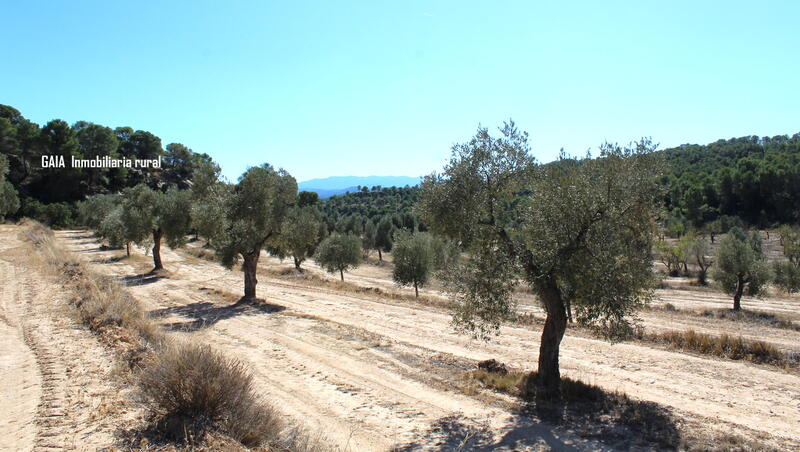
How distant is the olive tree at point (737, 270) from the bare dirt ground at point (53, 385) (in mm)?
45705

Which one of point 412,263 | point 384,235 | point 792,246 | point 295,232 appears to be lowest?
point 412,263

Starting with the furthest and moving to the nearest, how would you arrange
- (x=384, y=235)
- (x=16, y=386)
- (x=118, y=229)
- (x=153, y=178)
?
(x=153, y=178) < (x=384, y=235) < (x=118, y=229) < (x=16, y=386)

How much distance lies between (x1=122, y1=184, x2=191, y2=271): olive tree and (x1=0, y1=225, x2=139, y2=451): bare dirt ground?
1999cm

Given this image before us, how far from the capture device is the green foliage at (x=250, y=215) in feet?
80.5

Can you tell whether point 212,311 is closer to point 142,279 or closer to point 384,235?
point 142,279

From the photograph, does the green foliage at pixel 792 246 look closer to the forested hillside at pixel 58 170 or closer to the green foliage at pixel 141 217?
the green foliage at pixel 141 217

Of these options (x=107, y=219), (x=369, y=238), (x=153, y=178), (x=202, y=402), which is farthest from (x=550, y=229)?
(x=153, y=178)

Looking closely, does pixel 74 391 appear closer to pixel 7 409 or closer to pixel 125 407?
pixel 7 409

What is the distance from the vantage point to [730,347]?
53.5 feet

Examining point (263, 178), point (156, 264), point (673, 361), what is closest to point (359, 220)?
point (156, 264)

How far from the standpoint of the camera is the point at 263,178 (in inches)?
976

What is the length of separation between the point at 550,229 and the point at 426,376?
6.02 metres

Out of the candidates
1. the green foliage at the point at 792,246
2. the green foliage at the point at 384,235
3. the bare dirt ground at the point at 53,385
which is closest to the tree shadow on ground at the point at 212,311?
the bare dirt ground at the point at 53,385

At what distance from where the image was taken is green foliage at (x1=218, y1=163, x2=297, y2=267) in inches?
966
